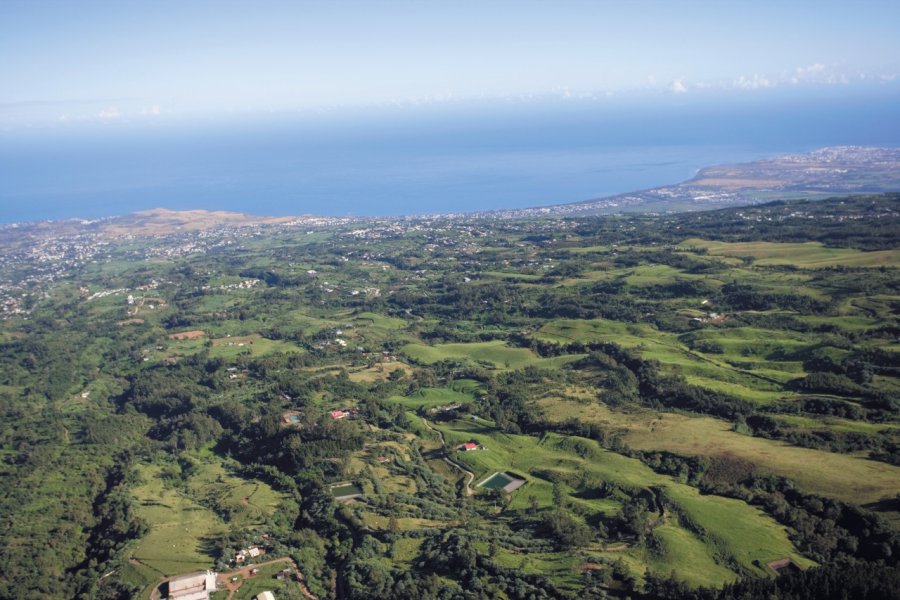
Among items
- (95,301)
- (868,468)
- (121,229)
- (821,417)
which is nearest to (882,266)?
(821,417)

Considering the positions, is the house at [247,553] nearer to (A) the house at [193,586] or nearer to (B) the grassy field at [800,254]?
(A) the house at [193,586]

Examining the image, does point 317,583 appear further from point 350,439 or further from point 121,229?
point 121,229

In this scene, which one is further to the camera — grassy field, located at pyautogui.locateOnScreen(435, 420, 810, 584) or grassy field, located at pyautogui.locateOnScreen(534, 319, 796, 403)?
grassy field, located at pyautogui.locateOnScreen(534, 319, 796, 403)

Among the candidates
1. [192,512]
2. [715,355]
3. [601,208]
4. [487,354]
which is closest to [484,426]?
[487,354]

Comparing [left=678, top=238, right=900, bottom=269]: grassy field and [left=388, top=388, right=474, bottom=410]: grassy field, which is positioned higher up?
[left=678, top=238, right=900, bottom=269]: grassy field

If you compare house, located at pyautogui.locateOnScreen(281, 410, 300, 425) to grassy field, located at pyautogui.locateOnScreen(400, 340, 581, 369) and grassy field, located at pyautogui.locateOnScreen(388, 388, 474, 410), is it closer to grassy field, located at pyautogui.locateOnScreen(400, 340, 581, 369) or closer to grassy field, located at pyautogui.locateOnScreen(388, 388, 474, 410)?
grassy field, located at pyautogui.locateOnScreen(388, 388, 474, 410)

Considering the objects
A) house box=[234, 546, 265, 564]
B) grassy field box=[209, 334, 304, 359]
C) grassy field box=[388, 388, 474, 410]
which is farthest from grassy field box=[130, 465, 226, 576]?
grassy field box=[209, 334, 304, 359]
